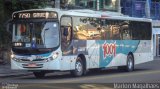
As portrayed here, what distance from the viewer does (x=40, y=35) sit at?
2441 centimetres

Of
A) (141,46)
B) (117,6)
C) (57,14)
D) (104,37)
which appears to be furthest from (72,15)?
(117,6)

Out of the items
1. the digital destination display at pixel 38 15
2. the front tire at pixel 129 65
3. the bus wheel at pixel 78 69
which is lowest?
the front tire at pixel 129 65

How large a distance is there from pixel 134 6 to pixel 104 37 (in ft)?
80.4

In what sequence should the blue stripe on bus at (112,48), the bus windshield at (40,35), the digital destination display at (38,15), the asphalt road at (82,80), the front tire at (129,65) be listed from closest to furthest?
the asphalt road at (82,80) → the bus windshield at (40,35) → the digital destination display at (38,15) → the blue stripe on bus at (112,48) → the front tire at (129,65)

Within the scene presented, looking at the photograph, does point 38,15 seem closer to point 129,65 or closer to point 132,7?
point 129,65

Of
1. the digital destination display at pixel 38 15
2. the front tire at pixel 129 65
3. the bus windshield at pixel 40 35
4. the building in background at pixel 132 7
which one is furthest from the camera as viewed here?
the building in background at pixel 132 7

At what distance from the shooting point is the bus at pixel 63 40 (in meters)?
24.4

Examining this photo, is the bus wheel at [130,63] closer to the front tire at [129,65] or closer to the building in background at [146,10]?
the front tire at [129,65]

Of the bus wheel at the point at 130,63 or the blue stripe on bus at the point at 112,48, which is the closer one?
the blue stripe on bus at the point at 112,48

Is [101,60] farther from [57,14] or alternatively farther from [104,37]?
[57,14]

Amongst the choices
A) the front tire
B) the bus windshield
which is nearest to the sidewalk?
the bus windshield

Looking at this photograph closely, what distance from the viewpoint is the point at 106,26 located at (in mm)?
28625

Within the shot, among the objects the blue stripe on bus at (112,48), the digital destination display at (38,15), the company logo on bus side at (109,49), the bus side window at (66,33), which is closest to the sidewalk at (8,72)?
the digital destination display at (38,15)

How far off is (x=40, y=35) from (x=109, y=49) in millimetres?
5665
